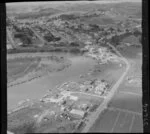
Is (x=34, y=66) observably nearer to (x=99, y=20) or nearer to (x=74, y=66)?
(x=74, y=66)

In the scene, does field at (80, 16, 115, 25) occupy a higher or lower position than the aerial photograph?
higher

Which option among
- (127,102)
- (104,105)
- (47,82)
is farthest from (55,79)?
(127,102)

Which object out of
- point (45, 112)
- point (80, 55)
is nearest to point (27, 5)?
point (80, 55)

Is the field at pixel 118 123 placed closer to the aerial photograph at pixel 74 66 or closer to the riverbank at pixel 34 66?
the aerial photograph at pixel 74 66

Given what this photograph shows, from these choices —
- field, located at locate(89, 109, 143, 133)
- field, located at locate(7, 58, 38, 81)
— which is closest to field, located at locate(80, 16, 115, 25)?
field, located at locate(7, 58, 38, 81)

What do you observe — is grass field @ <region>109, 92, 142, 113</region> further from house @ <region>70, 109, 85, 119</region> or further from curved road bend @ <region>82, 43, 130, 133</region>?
house @ <region>70, 109, 85, 119</region>

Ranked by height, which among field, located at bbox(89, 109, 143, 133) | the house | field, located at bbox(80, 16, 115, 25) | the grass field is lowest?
field, located at bbox(89, 109, 143, 133)

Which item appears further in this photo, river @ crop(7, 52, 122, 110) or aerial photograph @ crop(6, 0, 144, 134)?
river @ crop(7, 52, 122, 110)

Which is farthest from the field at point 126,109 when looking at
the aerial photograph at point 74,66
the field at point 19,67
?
the field at point 19,67
